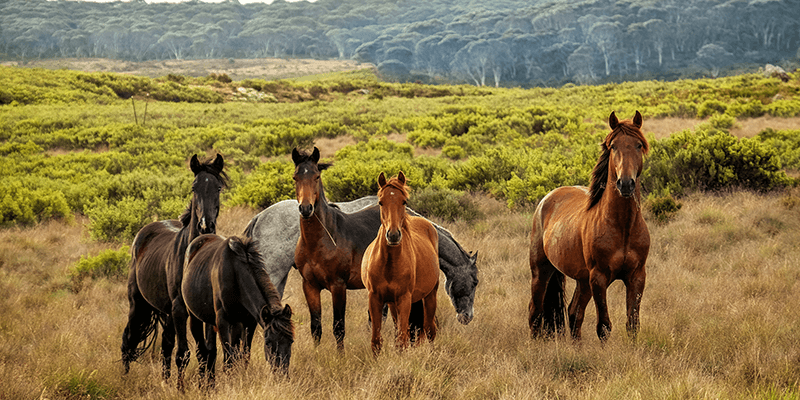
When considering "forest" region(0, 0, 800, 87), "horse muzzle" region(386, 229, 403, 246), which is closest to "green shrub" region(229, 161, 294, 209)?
"horse muzzle" region(386, 229, 403, 246)

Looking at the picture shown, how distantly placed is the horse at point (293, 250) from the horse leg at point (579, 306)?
993 millimetres

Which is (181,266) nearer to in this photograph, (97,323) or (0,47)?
(97,323)

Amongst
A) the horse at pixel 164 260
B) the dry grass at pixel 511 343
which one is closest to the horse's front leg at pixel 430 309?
the dry grass at pixel 511 343

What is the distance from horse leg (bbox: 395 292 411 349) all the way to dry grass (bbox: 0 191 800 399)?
17 cm

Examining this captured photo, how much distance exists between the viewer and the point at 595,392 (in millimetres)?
3586

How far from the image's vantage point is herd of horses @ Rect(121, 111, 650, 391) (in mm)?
3748

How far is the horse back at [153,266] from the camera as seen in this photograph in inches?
177

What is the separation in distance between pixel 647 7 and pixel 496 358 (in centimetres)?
16465

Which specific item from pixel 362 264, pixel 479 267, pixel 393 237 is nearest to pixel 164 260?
pixel 362 264

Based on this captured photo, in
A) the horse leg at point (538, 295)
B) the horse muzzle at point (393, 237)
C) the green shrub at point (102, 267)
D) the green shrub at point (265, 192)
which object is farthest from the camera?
the green shrub at point (265, 192)

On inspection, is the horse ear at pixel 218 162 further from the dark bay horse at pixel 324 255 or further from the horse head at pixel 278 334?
the horse head at pixel 278 334

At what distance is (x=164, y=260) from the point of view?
14.8 feet

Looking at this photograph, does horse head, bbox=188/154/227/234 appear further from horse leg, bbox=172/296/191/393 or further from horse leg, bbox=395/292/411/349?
horse leg, bbox=395/292/411/349

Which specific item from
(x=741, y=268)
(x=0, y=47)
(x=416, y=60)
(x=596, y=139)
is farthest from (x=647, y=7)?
(x=0, y=47)
